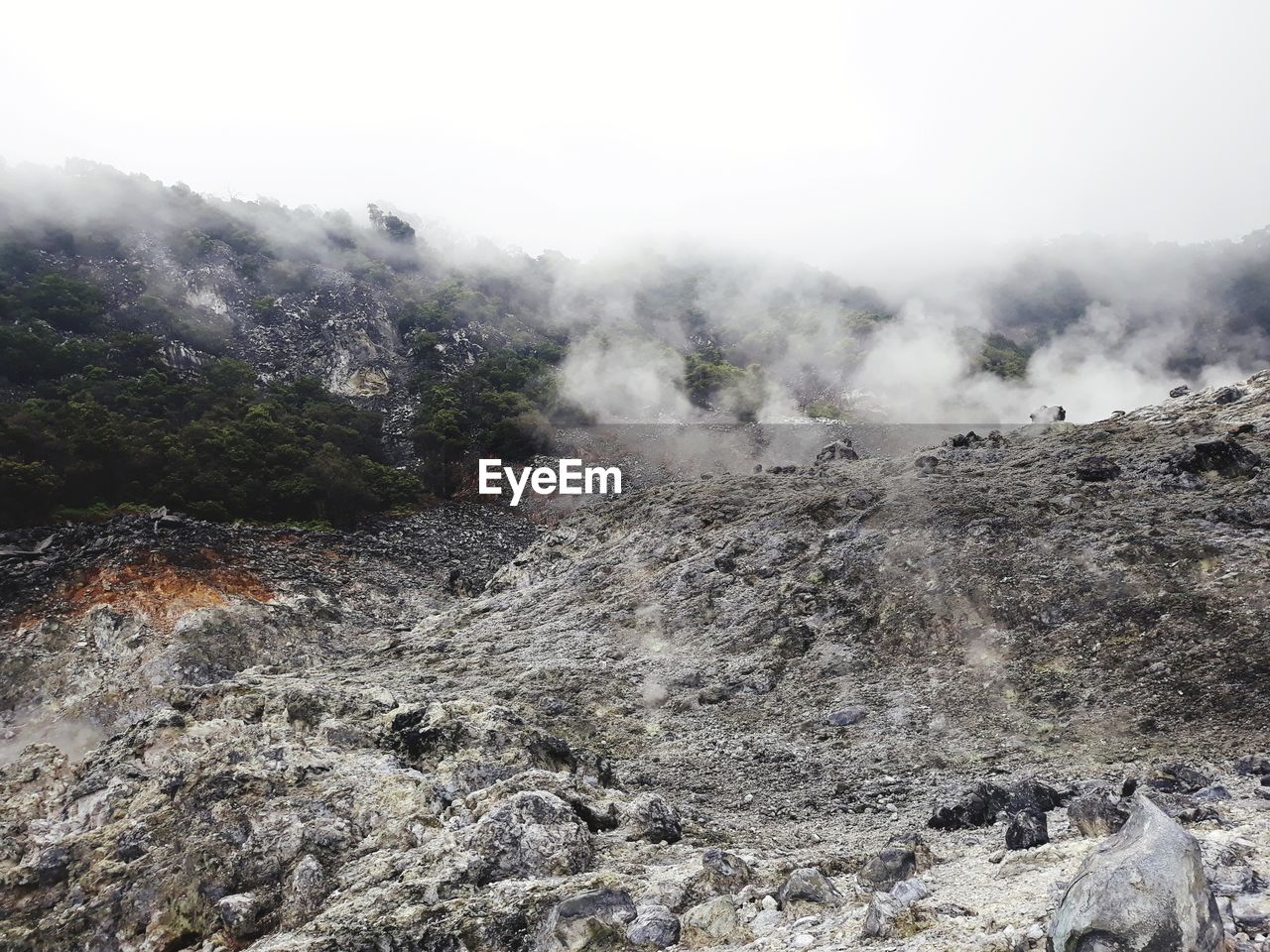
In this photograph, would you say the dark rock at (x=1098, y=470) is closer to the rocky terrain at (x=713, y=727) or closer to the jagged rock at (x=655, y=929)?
the rocky terrain at (x=713, y=727)

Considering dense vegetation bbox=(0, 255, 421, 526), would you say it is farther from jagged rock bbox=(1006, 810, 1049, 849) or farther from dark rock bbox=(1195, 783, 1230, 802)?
dark rock bbox=(1195, 783, 1230, 802)

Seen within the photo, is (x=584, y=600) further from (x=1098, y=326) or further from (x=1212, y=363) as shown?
(x=1098, y=326)

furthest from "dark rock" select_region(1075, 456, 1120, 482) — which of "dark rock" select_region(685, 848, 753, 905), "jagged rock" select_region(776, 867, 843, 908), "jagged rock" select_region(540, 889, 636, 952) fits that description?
"jagged rock" select_region(540, 889, 636, 952)

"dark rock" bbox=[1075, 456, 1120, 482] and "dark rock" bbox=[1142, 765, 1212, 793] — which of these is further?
"dark rock" bbox=[1075, 456, 1120, 482]

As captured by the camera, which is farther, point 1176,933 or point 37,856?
point 37,856

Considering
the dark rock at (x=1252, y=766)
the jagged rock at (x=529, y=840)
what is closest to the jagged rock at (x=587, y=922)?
the jagged rock at (x=529, y=840)

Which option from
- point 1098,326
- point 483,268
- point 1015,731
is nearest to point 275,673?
point 1015,731
